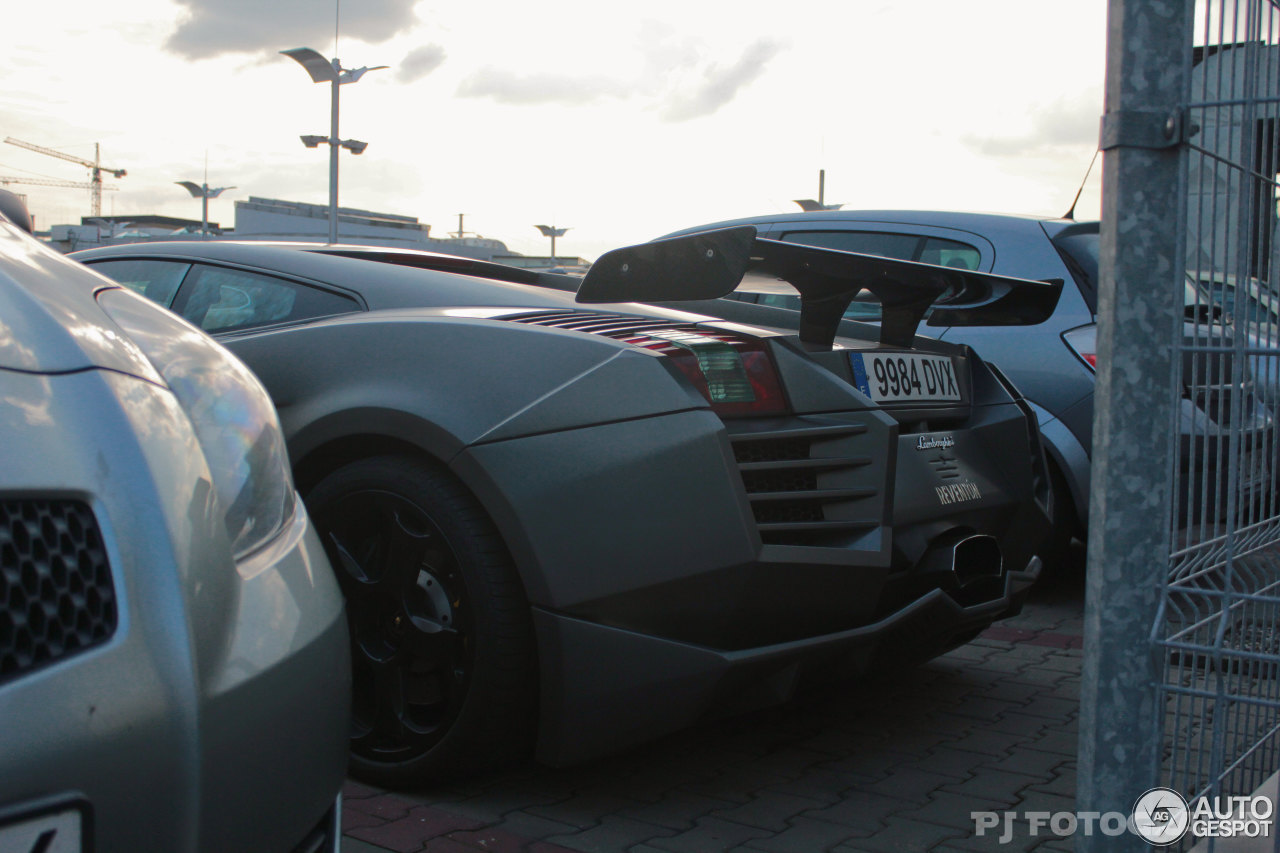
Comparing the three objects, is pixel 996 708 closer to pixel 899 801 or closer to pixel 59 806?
pixel 899 801

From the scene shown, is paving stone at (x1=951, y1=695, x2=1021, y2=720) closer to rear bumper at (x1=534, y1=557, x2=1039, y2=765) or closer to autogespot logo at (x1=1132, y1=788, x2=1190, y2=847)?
rear bumper at (x1=534, y1=557, x2=1039, y2=765)

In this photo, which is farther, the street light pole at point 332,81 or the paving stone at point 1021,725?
the street light pole at point 332,81

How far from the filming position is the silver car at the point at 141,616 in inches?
45.8

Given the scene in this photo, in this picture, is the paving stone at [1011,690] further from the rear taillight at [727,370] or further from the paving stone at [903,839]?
the rear taillight at [727,370]

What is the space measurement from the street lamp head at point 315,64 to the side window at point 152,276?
19.6 meters

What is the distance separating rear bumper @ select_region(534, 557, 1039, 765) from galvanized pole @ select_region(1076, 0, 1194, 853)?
0.81 metres

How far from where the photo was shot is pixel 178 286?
11.8 feet

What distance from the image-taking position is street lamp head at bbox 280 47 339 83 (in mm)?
21859

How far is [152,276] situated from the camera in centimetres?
368

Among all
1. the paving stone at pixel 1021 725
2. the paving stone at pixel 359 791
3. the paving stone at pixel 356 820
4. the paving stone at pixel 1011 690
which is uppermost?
the paving stone at pixel 356 820

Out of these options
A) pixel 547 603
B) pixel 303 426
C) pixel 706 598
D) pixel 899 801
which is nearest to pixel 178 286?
pixel 303 426

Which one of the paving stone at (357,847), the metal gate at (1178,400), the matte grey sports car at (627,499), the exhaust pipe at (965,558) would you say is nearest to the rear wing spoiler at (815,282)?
the matte grey sports car at (627,499)

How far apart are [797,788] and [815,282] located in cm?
127

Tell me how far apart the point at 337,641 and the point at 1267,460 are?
1598 millimetres
